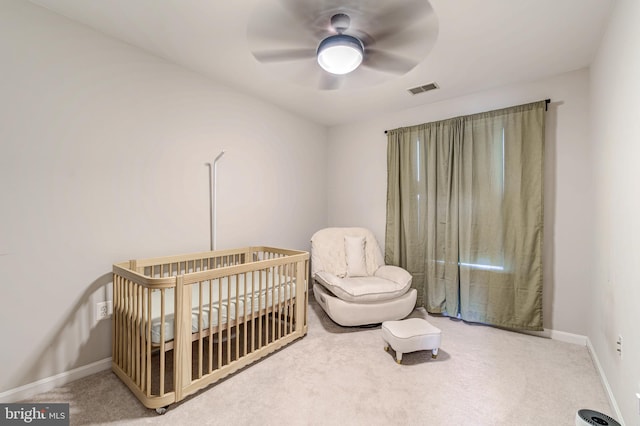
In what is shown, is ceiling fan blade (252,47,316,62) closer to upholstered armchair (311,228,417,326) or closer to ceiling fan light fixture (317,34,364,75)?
ceiling fan light fixture (317,34,364,75)

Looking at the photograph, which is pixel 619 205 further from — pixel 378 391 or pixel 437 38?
pixel 378 391

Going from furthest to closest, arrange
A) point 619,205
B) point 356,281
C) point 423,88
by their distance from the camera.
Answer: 1. point 356,281
2. point 423,88
3. point 619,205

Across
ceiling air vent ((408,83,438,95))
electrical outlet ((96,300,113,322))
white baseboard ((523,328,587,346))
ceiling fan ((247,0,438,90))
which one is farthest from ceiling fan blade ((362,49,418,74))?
white baseboard ((523,328,587,346))

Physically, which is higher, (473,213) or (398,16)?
(398,16)

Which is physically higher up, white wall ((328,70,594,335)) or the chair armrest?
white wall ((328,70,594,335))

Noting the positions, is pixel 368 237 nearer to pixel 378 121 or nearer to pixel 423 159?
pixel 423 159

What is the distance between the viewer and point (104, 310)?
199cm

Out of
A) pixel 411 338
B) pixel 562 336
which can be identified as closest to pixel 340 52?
pixel 411 338

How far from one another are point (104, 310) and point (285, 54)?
210 centimetres

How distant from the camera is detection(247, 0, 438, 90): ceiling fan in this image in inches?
51.7

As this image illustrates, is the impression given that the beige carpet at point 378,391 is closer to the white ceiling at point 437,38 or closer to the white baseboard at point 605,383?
the white baseboard at point 605,383

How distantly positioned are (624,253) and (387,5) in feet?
5.71

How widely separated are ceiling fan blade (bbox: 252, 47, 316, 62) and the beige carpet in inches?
80.4

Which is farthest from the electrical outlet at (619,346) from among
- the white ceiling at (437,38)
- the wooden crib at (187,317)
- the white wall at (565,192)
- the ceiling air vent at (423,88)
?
the ceiling air vent at (423,88)
